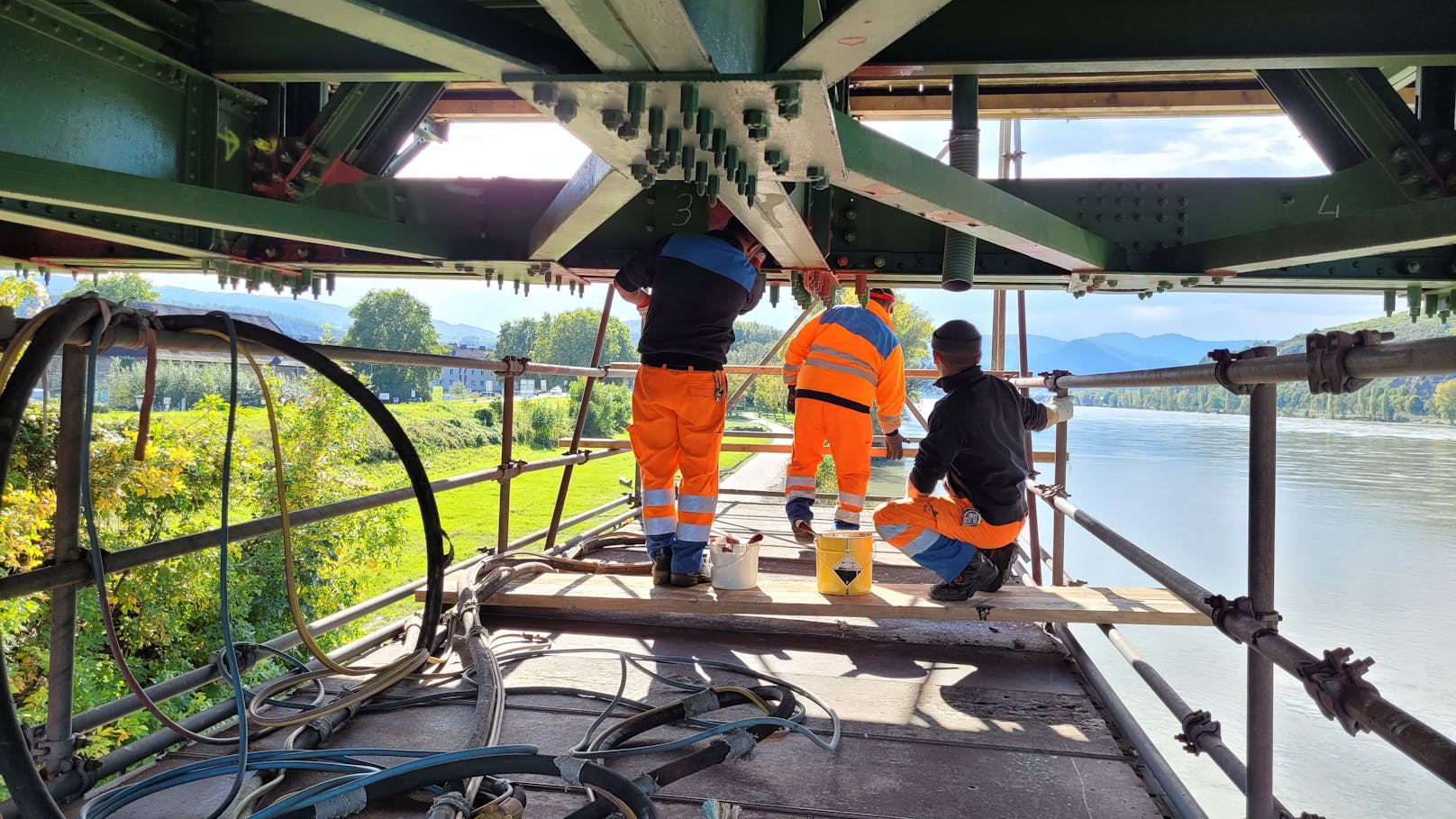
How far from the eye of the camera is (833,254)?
4.20m

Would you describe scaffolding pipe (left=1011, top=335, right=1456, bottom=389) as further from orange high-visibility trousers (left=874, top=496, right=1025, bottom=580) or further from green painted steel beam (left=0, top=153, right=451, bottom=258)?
green painted steel beam (left=0, top=153, right=451, bottom=258)

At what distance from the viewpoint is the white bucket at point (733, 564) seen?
334cm

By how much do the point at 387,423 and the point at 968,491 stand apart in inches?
90.2

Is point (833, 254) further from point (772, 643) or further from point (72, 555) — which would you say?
point (72, 555)

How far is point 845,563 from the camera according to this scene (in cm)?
323

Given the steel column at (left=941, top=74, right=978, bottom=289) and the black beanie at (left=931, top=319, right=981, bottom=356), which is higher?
the steel column at (left=941, top=74, right=978, bottom=289)

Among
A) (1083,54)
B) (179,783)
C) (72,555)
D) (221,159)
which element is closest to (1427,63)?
(1083,54)

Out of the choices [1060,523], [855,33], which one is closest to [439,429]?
[1060,523]

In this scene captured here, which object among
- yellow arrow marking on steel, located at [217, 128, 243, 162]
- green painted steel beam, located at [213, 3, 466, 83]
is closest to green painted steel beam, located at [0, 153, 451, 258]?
yellow arrow marking on steel, located at [217, 128, 243, 162]

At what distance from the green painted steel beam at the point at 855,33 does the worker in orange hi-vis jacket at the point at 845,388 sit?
2.73 m

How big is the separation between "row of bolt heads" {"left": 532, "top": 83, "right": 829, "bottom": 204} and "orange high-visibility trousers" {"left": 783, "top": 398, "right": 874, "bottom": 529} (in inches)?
96.6

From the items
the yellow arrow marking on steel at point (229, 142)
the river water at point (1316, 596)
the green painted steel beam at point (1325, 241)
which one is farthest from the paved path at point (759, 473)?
the yellow arrow marking on steel at point (229, 142)

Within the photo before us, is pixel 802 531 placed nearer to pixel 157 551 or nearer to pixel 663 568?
pixel 663 568

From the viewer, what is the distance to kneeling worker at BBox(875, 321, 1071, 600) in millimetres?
3289
